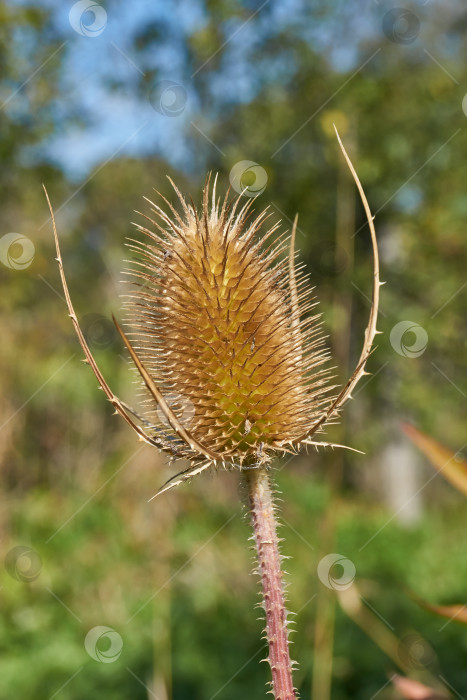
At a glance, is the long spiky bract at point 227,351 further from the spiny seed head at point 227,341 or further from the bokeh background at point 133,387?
the bokeh background at point 133,387

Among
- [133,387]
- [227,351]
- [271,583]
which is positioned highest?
[133,387]

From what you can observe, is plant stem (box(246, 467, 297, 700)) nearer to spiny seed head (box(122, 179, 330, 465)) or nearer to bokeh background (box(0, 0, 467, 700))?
spiny seed head (box(122, 179, 330, 465))

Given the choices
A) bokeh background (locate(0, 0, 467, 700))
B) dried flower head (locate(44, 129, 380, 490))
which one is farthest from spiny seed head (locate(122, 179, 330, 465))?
bokeh background (locate(0, 0, 467, 700))

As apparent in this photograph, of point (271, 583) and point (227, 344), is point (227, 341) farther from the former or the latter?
point (271, 583)

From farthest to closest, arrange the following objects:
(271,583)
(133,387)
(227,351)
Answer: (133,387) < (227,351) < (271,583)

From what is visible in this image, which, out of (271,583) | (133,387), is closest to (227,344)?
(271,583)

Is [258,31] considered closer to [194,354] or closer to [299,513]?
[299,513]

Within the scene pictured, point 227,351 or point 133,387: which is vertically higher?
point 133,387
